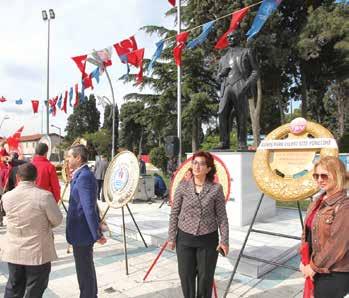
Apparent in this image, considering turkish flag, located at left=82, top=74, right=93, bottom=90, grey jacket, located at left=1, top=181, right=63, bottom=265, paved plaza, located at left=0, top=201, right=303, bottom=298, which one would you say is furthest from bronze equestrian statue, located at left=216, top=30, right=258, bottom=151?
turkish flag, located at left=82, top=74, right=93, bottom=90

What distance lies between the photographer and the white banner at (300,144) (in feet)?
11.4

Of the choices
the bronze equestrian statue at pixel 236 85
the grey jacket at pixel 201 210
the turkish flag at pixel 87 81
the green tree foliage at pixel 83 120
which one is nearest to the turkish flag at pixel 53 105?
the turkish flag at pixel 87 81

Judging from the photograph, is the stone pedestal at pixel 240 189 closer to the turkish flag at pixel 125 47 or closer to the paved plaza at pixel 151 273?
the paved plaza at pixel 151 273

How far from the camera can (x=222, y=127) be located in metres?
7.41

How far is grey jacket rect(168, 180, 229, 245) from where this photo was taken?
315 centimetres

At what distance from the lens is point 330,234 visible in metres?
2.28

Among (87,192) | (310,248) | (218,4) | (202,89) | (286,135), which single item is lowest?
(310,248)

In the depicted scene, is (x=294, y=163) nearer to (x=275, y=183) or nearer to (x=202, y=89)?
(x=275, y=183)

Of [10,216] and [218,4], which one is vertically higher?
[218,4]

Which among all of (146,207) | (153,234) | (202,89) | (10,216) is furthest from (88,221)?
(202,89)

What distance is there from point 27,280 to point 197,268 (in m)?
1.44

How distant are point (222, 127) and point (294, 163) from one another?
3591mm

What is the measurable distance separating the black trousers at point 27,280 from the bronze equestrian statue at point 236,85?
466 centimetres

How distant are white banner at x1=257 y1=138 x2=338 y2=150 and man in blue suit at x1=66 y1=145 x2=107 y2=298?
1.93 metres
